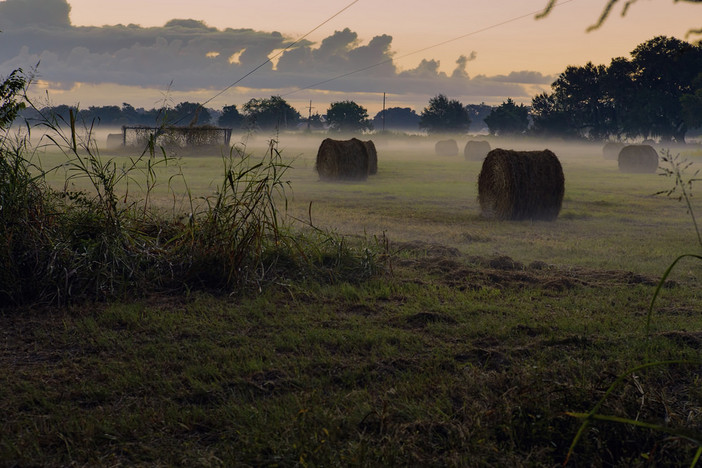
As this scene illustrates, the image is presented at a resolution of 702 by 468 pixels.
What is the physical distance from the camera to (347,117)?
4296 inches

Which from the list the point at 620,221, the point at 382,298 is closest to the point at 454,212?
the point at 620,221

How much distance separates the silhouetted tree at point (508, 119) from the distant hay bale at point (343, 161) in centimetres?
7312

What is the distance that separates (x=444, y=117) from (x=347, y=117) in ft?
57.0

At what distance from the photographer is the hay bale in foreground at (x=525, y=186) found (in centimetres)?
1449

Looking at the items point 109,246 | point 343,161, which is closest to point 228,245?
point 109,246

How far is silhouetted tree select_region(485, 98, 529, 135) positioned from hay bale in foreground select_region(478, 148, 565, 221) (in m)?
83.3

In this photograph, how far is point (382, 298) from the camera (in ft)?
22.7

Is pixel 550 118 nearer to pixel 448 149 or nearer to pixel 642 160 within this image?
pixel 448 149

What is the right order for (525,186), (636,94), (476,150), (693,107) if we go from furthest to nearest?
1. (636,94)
2. (693,107)
3. (476,150)
4. (525,186)

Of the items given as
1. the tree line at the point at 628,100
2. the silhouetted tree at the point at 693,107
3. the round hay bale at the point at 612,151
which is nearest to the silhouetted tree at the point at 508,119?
the tree line at the point at 628,100

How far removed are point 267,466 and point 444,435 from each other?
1.06 metres

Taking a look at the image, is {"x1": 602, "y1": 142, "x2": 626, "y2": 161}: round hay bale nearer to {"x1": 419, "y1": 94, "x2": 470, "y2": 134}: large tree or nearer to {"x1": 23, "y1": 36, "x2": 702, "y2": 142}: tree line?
{"x1": 23, "y1": 36, "x2": 702, "y2": 142}: tree line

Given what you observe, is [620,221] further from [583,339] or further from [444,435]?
[444,435]

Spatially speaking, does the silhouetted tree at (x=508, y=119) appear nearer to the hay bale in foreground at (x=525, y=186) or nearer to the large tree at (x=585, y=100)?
the large tree at (x=585, y=100)
